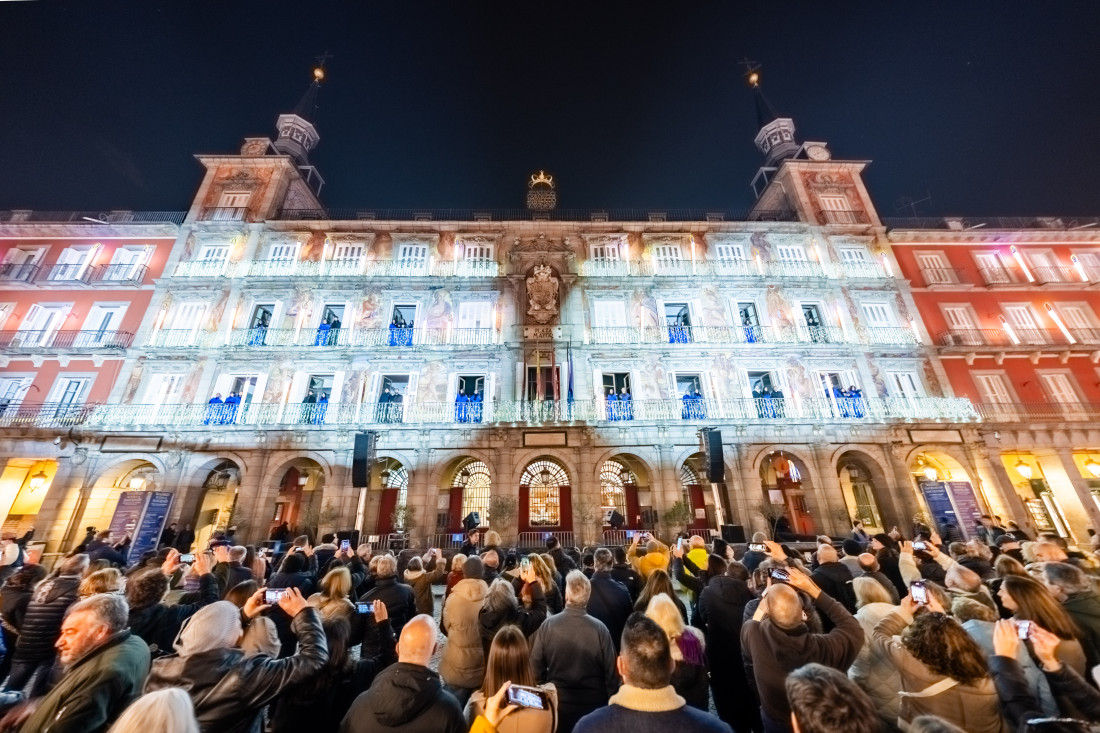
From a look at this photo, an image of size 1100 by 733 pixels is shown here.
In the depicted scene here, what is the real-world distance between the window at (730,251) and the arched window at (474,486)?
51.5ft

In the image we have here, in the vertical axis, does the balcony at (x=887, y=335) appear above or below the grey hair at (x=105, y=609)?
above

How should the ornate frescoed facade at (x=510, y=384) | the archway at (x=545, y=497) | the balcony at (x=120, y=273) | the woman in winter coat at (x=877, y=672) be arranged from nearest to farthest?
the woman in winter coat at (x=877, y=672) → the ornate frescoed facade at (x=510, y=384) → the archway at (x=545, y=497) → the balcony at (x=120, y=273)

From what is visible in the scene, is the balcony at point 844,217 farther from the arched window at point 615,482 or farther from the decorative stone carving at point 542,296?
the arched window at point 615,482

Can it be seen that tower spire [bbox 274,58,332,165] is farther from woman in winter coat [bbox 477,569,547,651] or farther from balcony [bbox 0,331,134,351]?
woman in winter coat [bbox 477,569,547,651]

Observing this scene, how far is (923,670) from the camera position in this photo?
8.24 ft

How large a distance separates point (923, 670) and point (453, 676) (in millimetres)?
3656

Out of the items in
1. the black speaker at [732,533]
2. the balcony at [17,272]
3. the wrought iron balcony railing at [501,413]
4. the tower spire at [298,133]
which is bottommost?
the black speaker at [732,533]

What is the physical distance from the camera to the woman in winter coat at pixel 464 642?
385cm

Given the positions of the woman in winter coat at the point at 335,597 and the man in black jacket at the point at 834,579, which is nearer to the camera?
the woman in winter coat at the point at 335,597

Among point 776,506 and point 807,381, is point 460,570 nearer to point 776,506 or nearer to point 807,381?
point 776,506

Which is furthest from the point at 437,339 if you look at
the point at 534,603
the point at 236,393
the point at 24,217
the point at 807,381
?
the point at 24,217

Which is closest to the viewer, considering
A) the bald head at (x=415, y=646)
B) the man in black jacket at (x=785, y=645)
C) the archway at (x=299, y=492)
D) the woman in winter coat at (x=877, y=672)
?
the bald head at (x=415, y=646)

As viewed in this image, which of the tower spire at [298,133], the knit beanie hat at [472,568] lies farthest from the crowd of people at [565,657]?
the tower spire at [298,133]

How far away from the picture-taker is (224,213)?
20.8m
